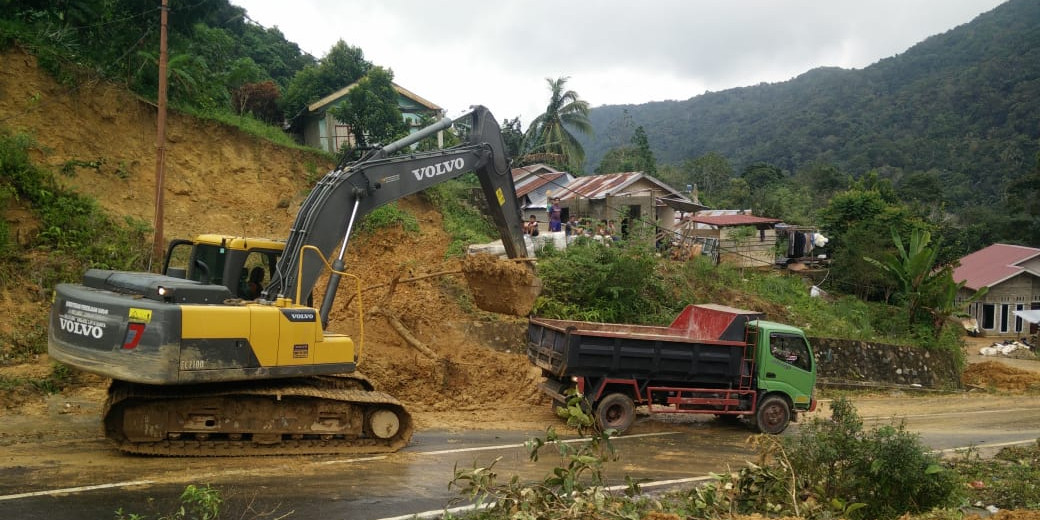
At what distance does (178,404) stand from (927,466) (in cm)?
791

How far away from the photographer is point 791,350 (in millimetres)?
12523

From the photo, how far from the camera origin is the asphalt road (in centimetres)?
676

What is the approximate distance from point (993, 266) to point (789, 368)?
28.5 meters

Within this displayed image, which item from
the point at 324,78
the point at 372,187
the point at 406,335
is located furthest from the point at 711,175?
the point at 372,187

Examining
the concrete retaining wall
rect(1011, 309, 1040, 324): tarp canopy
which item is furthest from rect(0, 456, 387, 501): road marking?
rect(1011, 309, 1040, 324): tarp canopy

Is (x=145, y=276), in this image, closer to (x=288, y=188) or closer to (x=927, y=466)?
(x=927, y=466)

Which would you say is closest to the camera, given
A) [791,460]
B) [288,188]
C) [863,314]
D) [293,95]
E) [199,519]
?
[199,519]

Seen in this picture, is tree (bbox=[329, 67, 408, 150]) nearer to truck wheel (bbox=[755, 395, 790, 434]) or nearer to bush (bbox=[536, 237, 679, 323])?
bush (bbox=[536, 237, 679, 323])

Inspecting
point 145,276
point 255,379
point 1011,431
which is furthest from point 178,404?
point 1011,431

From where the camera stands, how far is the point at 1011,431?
13961 millimetres

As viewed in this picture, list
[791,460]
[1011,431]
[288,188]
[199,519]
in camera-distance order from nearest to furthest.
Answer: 1. [199,519]
2. [791,460]
3. [1011,431]
4. [288,188]

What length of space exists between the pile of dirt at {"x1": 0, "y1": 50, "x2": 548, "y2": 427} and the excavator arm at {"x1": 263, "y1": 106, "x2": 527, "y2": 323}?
2.93 metres

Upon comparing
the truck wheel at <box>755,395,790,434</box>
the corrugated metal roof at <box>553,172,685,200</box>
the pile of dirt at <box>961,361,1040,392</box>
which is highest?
the corrugated metal roof at <box>553,172,685,200</box>

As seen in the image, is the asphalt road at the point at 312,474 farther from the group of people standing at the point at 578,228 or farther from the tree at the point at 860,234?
the tree at the point at 860,234
